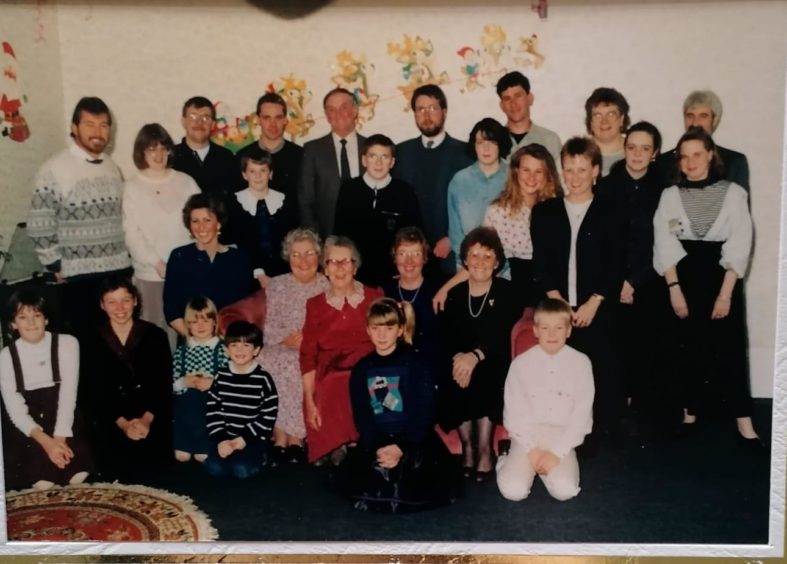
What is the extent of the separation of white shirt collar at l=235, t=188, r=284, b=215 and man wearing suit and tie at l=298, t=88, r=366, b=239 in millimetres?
73

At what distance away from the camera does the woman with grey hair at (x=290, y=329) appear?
2432 millimetres

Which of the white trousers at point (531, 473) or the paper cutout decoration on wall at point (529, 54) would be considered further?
the white trousers at point (531, 473)

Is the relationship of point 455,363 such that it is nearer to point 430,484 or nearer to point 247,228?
point 430,484

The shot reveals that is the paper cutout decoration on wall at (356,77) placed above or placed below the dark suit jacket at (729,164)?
above

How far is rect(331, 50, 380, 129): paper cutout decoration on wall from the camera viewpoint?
2.33 m

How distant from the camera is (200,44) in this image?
2.35 meters

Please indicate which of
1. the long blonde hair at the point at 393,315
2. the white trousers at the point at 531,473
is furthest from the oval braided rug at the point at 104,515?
the white trousers at the point at 531,473

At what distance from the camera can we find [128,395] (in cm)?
249

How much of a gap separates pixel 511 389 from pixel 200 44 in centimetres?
152

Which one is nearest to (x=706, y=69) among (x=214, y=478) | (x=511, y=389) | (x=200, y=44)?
(x=511, y=389)

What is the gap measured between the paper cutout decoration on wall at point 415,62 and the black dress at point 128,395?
119cm

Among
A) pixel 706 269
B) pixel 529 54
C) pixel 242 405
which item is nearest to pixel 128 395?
pixel 242 405

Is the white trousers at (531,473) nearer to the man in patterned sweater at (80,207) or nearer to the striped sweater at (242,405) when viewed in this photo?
the striped sweater at (242,405)

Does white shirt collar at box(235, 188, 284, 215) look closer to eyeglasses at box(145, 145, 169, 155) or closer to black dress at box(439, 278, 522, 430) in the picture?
eyeglasses at box(145, 145, 169, 155)
